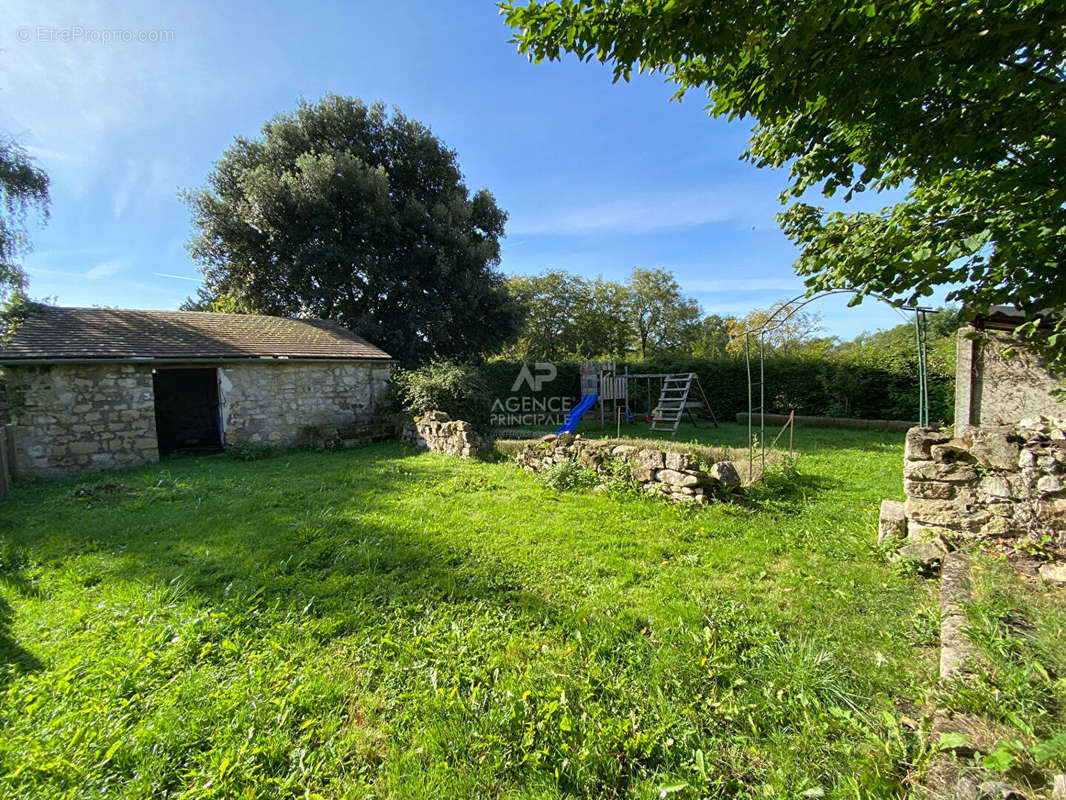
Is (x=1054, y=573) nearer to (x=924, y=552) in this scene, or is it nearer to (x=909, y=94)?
(x=924, y=552)

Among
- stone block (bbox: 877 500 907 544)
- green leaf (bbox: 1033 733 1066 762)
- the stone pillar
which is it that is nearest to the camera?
green leaf (bbox: 1033 733 1066 762)

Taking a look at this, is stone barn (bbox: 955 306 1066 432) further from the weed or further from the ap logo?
the ap logo

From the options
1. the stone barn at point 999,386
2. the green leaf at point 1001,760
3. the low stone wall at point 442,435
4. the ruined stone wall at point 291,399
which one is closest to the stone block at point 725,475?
the stone barn at point 999,386

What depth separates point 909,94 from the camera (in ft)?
6.61

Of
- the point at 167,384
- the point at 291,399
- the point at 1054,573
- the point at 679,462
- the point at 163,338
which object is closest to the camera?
the point at 1054,573

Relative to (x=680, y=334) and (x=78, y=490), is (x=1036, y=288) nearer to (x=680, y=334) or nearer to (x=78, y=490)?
(x=78, y=490)

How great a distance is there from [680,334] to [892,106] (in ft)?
105

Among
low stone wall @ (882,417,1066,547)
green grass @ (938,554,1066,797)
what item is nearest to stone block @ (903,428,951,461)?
low stone wall @ (882,417,1066,547)

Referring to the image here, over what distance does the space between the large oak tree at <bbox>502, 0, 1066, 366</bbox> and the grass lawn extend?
2189mm

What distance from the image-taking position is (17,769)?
5.77 feet

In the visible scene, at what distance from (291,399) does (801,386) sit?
15.1m

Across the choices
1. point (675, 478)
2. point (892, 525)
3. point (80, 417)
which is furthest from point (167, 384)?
point (892, 525)

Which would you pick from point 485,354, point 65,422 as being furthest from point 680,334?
point 65,422

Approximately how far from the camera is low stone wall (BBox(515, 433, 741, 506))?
5234mm
